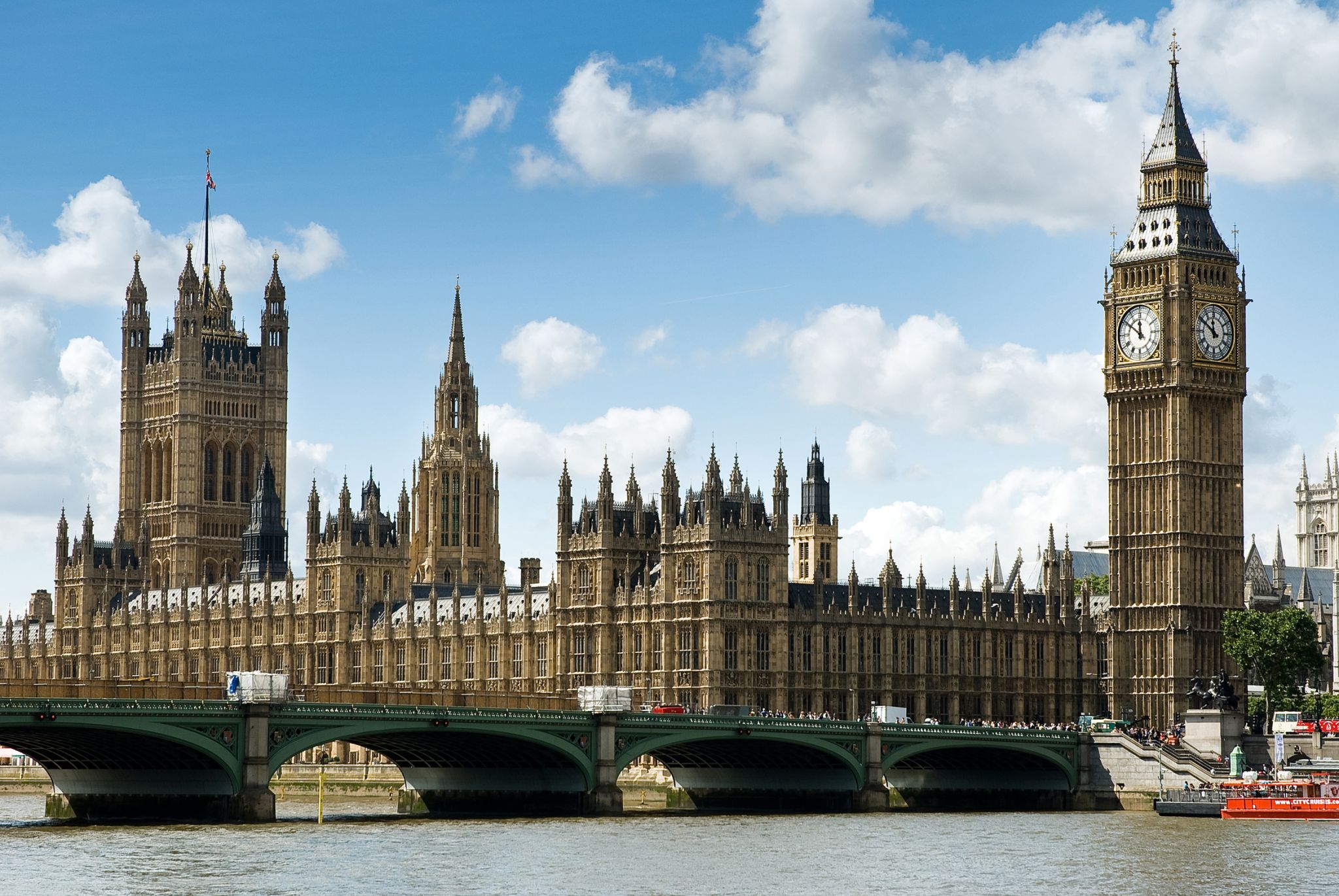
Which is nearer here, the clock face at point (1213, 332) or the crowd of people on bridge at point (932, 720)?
the crowd of people on bridge at point (932, 720)

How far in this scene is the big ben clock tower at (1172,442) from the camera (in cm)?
15400

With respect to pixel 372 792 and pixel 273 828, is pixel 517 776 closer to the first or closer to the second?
pixel 273 828

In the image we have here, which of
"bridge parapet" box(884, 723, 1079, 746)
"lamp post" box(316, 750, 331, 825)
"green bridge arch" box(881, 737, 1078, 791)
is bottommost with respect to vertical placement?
"lamp post" box(316, 750, 331, 825)

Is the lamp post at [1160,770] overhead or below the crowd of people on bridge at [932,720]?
below

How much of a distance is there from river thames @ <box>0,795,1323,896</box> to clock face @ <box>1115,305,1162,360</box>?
48297 mm

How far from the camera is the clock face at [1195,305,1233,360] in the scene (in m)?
155

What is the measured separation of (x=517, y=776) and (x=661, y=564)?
4030 centimetres

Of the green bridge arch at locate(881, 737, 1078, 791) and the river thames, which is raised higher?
the green bridge arch at locate(881, 737, 1078, 791)

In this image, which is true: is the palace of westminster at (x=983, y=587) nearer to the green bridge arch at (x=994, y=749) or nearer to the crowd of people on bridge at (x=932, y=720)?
the crowd of people on bridge at (x=932, y=720)

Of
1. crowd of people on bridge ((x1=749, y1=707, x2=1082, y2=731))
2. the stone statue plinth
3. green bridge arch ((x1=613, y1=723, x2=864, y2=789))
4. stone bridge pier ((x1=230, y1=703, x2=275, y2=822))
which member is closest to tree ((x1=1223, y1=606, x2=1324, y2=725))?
crowd of people on bridge ((x1=749, y1=707, x2=1082, y2=731))

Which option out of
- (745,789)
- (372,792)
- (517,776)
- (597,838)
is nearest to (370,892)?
(597,838)

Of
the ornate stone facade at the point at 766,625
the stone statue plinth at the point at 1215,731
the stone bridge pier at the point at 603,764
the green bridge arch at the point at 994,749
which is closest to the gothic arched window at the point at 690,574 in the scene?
the ornate stone facade at the point at 766,625

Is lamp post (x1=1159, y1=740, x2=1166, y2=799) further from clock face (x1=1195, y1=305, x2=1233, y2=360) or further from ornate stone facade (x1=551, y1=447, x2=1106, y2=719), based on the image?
clock face (x1=1195, y1=305, x2=1233, y2=360)

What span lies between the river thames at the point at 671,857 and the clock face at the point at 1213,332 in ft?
161
